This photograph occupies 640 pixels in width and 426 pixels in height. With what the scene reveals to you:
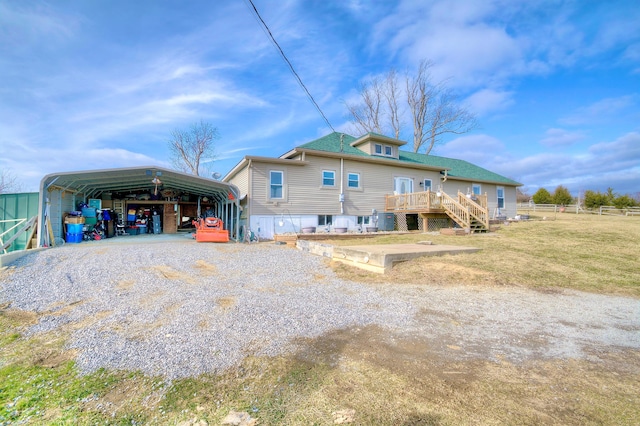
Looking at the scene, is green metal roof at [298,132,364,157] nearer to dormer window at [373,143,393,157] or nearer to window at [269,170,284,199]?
dormer window at [373,143,393,157]

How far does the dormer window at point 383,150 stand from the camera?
17.8 m

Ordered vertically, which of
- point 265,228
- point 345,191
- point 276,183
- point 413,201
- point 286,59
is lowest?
point 265,228

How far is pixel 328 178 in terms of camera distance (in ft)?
50.4

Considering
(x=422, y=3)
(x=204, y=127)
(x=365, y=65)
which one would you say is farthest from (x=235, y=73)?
(x=204, y=127)

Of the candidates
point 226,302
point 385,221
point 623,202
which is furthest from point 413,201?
point 623,202

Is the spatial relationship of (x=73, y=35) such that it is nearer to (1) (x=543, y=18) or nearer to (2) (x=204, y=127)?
(1) (x=543, y=18)

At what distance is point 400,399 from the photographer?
7.64ft

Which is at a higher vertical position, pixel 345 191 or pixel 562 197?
pixel 562 197

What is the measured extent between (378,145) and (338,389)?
1673 cm

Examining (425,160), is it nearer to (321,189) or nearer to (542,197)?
(321,189)

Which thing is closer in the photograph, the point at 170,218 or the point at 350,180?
the point at 350,180

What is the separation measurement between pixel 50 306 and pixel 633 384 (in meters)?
7.27

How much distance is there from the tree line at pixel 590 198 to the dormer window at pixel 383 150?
29096 millimetres

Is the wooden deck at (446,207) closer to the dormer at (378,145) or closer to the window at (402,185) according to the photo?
the window at (402,185)
